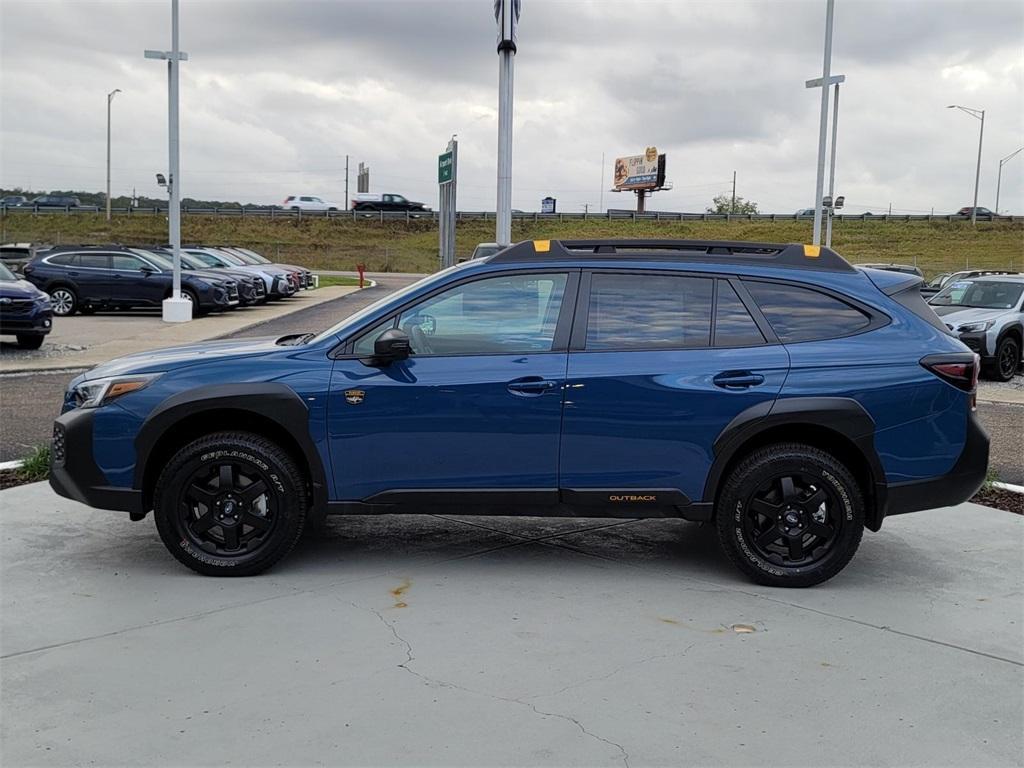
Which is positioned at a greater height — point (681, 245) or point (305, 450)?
point (681, 245)

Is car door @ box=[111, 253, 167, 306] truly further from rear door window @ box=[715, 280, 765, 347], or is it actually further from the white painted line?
rear door window @ box=[715, 280, 765, 347]

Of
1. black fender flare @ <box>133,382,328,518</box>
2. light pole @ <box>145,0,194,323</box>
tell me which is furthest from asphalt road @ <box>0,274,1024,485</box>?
light pole @ <box>145,0,194,323</box>

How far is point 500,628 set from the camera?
4.51 m

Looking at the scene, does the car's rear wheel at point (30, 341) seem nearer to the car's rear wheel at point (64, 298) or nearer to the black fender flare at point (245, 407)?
the car's rear wheel at point (64, 298)

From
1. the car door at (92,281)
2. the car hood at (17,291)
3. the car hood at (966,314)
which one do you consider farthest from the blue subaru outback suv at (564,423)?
the car door at (92,281)

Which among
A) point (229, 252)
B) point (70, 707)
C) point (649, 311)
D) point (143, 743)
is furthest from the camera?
point (229, 252)

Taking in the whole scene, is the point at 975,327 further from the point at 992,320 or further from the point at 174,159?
the point at 174,159

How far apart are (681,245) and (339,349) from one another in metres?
Answer: 1.94

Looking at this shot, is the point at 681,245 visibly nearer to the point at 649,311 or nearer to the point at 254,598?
the point at 649,311

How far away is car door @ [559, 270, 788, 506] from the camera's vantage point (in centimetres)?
507

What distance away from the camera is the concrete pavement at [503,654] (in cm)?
347

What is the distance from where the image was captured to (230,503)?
17.0 feet

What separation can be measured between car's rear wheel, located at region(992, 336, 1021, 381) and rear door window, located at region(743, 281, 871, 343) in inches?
431

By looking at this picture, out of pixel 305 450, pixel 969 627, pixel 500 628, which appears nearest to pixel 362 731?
pixel 500 628
